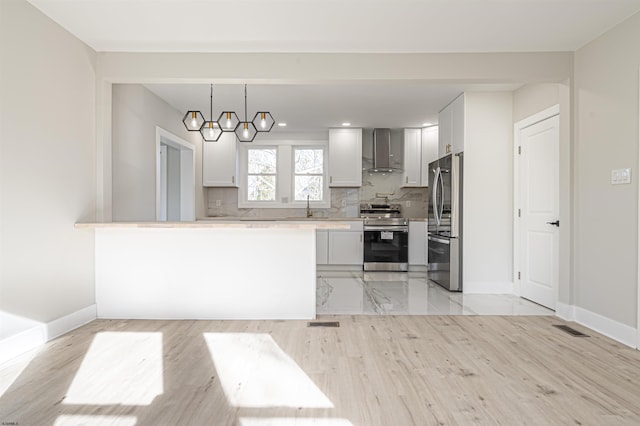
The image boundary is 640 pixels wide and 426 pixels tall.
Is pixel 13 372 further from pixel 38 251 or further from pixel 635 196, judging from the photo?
pixel 635 196

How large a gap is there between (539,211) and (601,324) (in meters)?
1.34

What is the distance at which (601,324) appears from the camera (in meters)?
3.00

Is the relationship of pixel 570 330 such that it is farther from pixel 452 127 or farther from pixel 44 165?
pixel 44 165

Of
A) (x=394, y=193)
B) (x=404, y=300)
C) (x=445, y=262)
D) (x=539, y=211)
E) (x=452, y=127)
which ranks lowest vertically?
(x=404, y=300)

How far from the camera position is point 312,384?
208 centimetres

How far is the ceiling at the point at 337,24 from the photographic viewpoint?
2.61 metres

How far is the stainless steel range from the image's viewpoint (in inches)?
238

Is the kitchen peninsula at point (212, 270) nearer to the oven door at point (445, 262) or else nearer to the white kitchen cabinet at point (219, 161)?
the oven door at point (445, 262)

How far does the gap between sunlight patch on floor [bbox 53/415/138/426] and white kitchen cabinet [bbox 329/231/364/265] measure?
462cm

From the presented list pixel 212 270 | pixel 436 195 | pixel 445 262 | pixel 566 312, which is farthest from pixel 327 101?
pixel 566 312

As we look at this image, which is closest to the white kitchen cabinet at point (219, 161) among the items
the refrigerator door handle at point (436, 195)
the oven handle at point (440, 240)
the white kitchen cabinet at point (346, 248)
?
the white kitchen cabinet at point (346, 248)

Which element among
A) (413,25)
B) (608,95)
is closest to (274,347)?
(413,25)

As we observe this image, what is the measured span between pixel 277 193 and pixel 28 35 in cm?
444

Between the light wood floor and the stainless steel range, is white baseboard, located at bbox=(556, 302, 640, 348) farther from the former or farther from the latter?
the stainless steel range
